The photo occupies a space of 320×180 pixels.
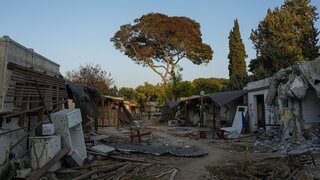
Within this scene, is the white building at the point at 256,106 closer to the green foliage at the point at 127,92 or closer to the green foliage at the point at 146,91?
the green foliage at the point at 146,91

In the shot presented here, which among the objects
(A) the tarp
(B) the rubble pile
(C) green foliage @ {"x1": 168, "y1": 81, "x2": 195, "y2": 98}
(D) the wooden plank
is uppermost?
(C) green foliage @ {"x1": 168, "y1": 81, "x2": 195, "y2": 98}

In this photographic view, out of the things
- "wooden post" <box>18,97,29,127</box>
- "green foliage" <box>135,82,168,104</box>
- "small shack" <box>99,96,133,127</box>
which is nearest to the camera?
"wooden post" <box>18,97,29,127</box>

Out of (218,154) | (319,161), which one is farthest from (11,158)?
(319,161)

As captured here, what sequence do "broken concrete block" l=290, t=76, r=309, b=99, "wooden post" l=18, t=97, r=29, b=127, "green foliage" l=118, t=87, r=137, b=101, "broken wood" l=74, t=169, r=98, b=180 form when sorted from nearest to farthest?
"broken wood" l=74, t=169, r=98, b=180 → "wooden post" l=18, t=97, r=29, b=127 → "broken concrete block" l=290, t=76, r=309, b=99 → "green foliage" l=118, t=87, r=137, b=101

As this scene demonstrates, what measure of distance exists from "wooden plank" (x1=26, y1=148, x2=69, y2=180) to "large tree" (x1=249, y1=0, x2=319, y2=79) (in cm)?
2256

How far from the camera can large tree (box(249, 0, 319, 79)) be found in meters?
27.8

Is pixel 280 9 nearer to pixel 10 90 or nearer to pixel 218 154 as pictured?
pixel 218 154

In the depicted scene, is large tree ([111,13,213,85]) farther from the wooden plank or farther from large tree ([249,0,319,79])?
the wooden plank

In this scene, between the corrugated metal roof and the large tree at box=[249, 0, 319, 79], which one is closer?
the large tree at box=[249, 0, 319, 79]

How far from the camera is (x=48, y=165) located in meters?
7.24

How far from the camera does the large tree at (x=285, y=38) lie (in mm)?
27812

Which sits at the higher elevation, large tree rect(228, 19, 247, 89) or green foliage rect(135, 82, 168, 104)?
large tree rect(228, 19, 247, 89)

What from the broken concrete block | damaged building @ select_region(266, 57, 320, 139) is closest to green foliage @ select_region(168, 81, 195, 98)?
damaged building @ select_region(266, 57, 320, 139)

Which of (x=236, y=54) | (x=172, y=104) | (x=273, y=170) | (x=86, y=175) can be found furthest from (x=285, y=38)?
(x=86, y=175)
